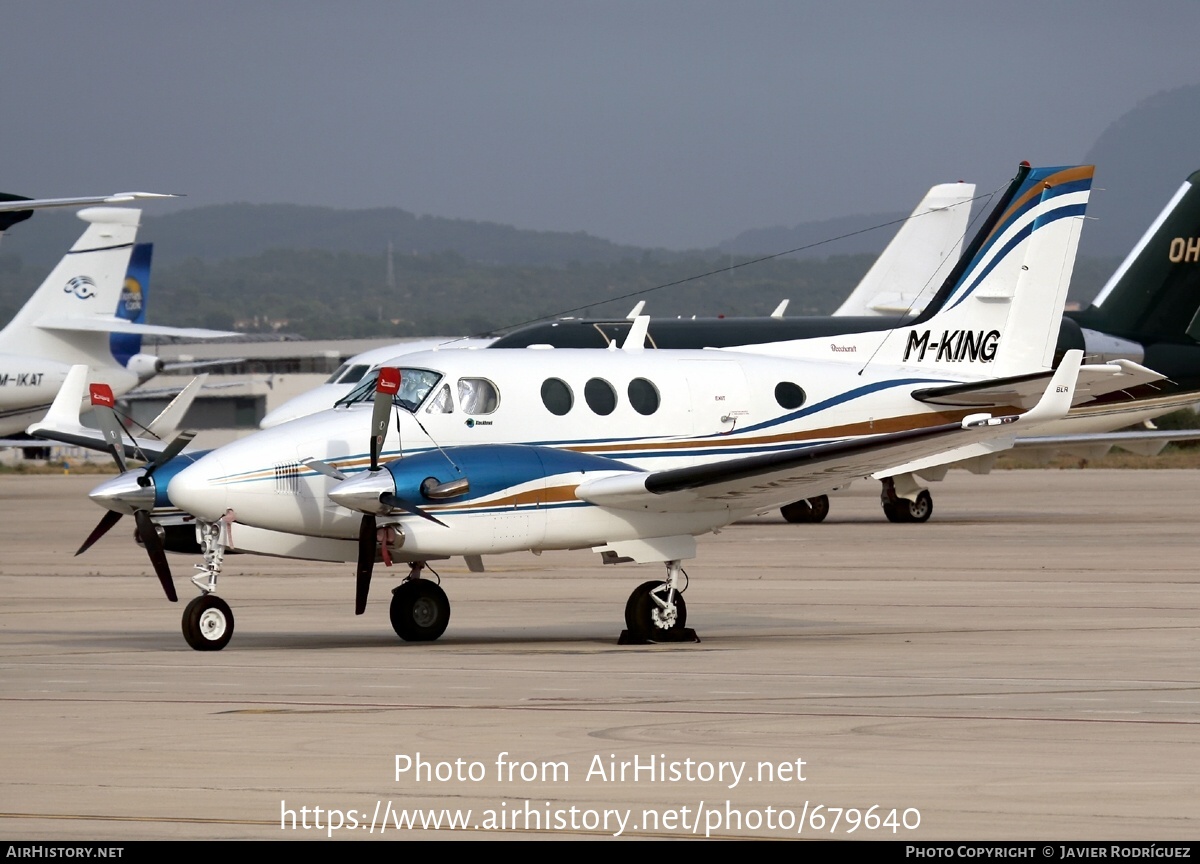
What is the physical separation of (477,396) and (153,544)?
3.17 m

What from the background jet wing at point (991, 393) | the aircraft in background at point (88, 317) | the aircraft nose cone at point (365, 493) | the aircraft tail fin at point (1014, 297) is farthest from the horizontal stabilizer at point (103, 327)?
the aircraft nose cone at point (365, 493)

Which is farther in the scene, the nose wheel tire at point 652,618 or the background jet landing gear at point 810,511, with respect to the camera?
the background jet landing gear at point 810,511

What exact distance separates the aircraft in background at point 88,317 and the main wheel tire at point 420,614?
31705mm

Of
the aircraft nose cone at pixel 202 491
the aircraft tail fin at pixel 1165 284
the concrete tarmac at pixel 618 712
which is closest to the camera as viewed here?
the concrete tarmac at pixel 618 712

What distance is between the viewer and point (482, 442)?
14820 mm

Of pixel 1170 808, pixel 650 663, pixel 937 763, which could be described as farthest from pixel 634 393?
pixel 1170 808

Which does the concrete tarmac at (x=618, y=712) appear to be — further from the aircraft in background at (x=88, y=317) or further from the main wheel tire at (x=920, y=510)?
the aircraft in background at (x=88, y=317)

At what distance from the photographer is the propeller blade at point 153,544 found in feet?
46.5

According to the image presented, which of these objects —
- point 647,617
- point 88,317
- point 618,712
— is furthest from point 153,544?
point 88,317

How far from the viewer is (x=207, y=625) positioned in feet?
46.3

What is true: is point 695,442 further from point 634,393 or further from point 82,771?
point 82,771

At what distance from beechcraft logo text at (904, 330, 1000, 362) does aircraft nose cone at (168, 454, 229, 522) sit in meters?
8.32

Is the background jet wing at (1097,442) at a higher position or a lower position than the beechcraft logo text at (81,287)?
lower

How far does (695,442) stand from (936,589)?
5534mm
